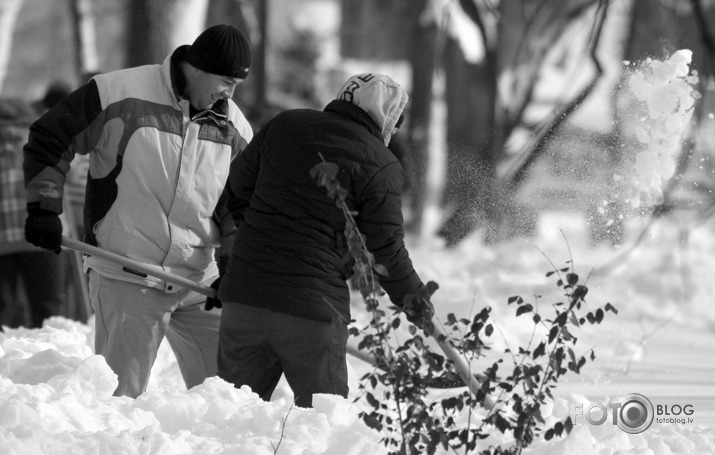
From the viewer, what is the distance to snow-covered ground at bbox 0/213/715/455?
11.9ft

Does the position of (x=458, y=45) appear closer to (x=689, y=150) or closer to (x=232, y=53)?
(x=689, y=150)

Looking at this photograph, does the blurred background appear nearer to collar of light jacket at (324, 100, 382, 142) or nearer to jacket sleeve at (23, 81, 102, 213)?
collar of light jacket at (324, 100, 382, 142)

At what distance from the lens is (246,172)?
413cm

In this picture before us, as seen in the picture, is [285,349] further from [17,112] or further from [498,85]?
[498,85]

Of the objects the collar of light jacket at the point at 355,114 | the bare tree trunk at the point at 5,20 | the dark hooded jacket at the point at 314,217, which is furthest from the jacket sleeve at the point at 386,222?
the bare tree trunk at the point at 5,20

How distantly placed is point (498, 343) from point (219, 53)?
3.41m

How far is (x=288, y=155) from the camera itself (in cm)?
394

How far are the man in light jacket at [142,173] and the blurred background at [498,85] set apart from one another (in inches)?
96.1

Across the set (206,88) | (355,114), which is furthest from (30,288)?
(355,114)

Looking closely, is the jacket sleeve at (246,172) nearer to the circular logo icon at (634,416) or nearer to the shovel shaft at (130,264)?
the shovel shaft at (130,264)

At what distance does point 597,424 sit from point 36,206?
219 centimetres

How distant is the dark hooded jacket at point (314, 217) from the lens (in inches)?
152

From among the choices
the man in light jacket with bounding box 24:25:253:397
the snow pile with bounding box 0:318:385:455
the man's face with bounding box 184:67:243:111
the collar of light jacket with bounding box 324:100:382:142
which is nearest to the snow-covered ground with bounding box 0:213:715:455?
the snow pile with bounding box 0:318:385:455

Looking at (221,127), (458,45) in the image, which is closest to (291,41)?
(458,45)
